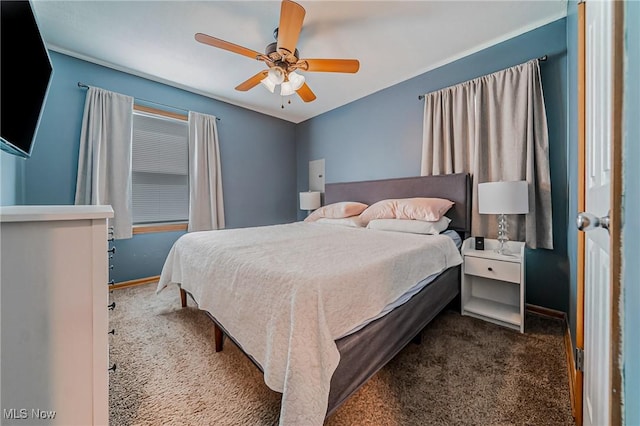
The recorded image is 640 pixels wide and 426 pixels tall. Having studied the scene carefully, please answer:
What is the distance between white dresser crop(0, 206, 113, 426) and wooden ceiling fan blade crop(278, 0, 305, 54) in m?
1.62

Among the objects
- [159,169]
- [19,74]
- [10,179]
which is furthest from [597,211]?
[159,169]

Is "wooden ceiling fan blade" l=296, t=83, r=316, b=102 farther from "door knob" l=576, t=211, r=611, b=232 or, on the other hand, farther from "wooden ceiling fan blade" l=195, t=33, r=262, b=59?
"door knob" l=576, t=211, r=611, b=232

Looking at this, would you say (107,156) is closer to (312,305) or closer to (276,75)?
(276,75)

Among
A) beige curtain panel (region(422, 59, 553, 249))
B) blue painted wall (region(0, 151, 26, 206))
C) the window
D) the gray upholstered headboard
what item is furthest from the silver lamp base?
blue painted wall (region(0, 151, 26, 206))

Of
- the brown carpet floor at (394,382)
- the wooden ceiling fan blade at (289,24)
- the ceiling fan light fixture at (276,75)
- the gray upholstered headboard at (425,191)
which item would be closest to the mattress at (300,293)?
the brown carpet floor at (394,382)

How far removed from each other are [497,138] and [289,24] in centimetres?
215

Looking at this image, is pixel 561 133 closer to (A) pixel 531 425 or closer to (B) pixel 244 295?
(A) pixel 531 425

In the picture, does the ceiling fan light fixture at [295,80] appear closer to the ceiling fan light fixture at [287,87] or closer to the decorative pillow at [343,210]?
the ceiling fan light fixture at [287,87]

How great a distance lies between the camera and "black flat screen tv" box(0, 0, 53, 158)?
93 cm

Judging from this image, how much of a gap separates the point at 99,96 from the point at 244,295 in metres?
3.14

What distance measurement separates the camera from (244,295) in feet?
4.08

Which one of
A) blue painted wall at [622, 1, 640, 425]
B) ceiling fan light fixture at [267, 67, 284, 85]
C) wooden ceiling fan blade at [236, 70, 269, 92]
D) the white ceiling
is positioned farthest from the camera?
A: wooden ceiling fan blade at [236, 70, 269, 92]

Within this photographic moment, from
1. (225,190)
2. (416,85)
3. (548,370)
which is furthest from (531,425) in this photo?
(225,190)

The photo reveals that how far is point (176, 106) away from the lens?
3.35m
